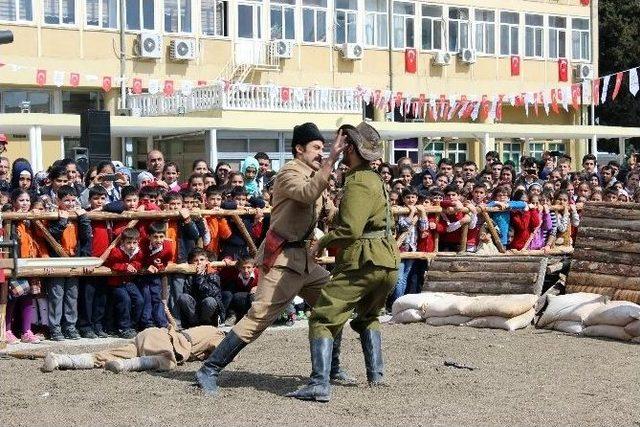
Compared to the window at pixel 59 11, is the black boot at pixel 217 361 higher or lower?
lower

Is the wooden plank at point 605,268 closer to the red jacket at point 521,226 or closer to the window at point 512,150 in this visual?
the red jacket at point 521,226

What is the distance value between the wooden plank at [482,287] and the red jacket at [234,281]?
7.09 ft

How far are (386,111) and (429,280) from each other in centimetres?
2640

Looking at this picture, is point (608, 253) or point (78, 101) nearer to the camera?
point (608, 253)

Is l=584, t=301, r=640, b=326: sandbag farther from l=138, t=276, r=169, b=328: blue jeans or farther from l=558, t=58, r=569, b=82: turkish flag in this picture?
l=558, t=58, r=569, b=82: turkish flag

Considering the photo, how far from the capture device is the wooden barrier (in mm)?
12570

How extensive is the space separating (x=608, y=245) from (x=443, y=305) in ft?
6.53

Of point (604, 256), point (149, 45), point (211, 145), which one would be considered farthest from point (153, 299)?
point (149, 45)

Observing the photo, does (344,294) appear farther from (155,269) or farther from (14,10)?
(14,10)

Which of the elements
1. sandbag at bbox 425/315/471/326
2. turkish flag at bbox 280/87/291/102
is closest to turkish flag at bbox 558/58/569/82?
turkish flag at bbox 280/87/291/102

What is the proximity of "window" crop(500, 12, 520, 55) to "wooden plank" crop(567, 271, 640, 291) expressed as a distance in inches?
1320

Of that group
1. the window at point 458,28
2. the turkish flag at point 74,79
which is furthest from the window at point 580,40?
the turkish flag at point 74,79

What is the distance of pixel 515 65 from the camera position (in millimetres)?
45656

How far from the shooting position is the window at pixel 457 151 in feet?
144
